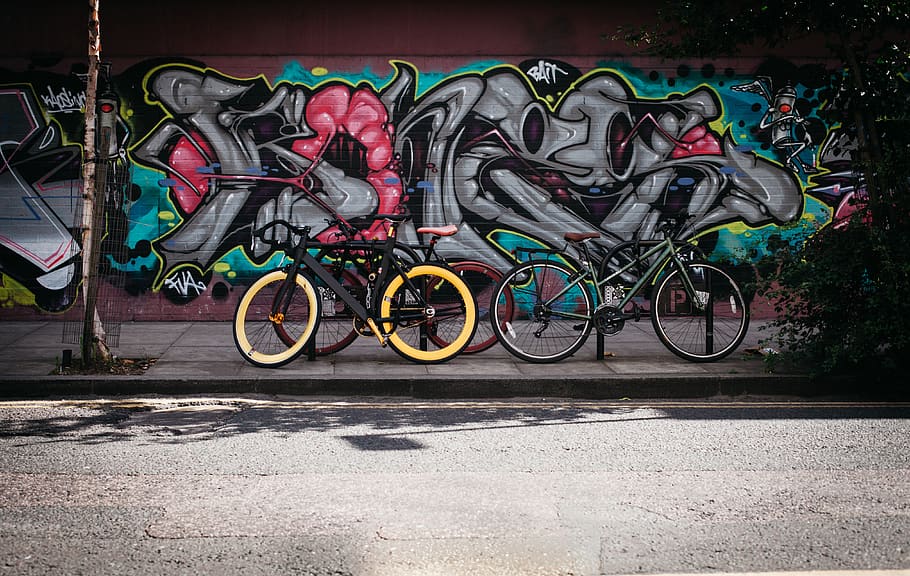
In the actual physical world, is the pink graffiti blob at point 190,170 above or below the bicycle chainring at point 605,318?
above

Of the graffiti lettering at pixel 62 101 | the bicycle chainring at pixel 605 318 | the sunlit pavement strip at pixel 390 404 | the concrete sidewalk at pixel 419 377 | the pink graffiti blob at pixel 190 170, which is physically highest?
the graffiti lettering at pixel 62 101

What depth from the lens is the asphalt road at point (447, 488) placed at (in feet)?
13.7

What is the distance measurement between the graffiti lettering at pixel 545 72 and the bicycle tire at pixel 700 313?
3945mm

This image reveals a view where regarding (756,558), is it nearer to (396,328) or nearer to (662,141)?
(396,328)

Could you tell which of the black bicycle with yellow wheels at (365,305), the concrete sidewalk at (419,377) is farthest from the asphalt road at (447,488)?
the black bicycle with yellow wheels at (365,305)

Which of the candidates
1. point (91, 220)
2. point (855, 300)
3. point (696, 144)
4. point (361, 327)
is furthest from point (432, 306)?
point (696, 144)

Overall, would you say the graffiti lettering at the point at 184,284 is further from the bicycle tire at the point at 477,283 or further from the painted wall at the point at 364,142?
the bicycle tire at the point at 477,283

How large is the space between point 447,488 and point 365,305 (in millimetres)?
3831

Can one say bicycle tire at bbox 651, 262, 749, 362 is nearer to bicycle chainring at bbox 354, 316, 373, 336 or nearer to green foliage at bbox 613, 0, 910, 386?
green foliage at bbox 613, 0, 910, 386

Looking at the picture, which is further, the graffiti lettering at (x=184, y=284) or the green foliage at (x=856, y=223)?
the graffiti lettering at (x=184, y=284)

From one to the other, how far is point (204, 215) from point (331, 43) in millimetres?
2590

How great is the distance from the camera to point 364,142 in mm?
12102

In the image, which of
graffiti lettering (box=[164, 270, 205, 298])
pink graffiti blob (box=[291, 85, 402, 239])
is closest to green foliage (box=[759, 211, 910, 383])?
pink graffiti blob (box=[291, 85, 402, 239])

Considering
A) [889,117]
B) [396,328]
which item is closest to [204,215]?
[396,328]
